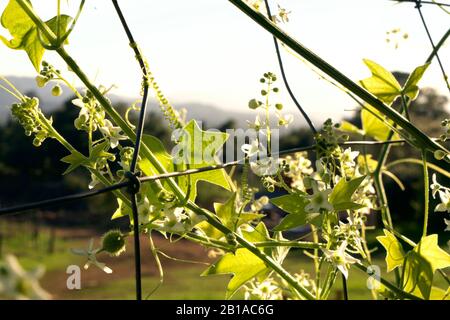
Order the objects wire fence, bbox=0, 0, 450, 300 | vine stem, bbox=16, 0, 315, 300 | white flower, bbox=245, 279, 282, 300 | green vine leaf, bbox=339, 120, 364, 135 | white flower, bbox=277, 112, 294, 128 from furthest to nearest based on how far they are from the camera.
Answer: green vine leaf, bbox=339, 120, 364, 135, white flower, bbox=245, 279, 282, 300, white flower, bbox=277, 112, 294, 128, vine stem, bbox=16, 0, 315, 300, wire fence, bbox=0, 0, 450, 300

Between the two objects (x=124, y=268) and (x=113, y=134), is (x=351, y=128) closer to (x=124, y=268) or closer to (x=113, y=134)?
(x=113, y=134)

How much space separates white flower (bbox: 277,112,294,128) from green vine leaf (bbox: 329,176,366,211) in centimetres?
9

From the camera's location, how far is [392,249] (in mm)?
560

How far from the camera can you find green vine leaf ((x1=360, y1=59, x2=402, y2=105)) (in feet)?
2.06

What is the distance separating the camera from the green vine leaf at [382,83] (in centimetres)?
63

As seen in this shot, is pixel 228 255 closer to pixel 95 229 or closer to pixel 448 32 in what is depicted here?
pixel 448 32

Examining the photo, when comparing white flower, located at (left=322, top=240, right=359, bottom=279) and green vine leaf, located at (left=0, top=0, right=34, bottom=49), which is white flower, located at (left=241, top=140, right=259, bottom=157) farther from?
green vine leaf, located at (left=0, top=0, right=34, bottom=49)

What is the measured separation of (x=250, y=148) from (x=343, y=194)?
3.6 inches

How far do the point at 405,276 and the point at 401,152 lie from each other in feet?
35.5

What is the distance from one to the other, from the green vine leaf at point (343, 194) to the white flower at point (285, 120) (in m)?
0.09

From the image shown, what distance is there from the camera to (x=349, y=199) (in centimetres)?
54

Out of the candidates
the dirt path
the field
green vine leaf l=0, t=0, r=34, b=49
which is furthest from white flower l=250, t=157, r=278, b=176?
the dirt path
